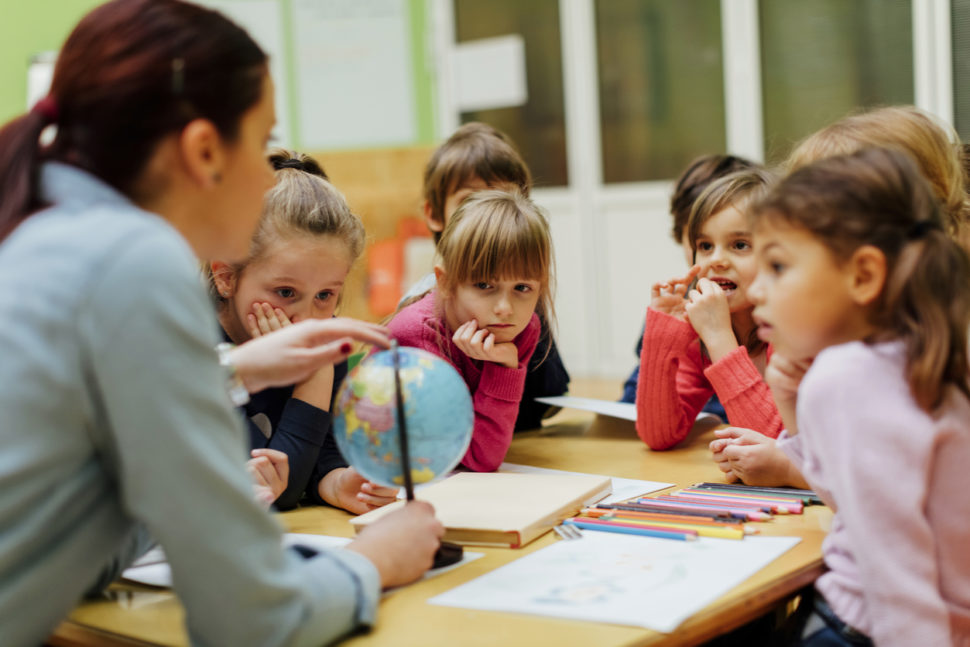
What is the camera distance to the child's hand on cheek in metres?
2.08

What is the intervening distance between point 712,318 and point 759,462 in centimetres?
49

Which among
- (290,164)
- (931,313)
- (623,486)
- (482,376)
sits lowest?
(623,486)

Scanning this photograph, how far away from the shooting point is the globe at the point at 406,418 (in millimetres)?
1319

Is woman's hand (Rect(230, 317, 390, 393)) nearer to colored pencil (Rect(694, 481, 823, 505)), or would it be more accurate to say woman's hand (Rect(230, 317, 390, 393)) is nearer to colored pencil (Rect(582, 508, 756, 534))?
colored pencil (Rect(582, 508, 756, 534))

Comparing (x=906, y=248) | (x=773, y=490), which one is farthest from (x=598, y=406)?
(x=906, y=248)

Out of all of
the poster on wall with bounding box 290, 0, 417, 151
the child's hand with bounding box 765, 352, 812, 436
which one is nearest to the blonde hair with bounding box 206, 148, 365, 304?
the child's hand with bounding box 765, 352, 812, 436

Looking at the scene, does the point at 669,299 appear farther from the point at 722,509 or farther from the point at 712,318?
the point at 722,509

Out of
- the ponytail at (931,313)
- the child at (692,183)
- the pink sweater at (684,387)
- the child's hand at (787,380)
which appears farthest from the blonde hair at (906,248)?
the child at (692,183)

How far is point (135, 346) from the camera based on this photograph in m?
0.97

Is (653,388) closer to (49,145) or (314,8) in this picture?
(49,145)

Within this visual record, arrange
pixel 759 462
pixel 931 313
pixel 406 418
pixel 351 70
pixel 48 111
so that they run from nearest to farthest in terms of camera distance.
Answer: pixel 48 111
pixel 931 313
pixel 406 418
pixel 759 462
pixel 351 70

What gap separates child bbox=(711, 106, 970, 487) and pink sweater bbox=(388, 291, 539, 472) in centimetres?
40

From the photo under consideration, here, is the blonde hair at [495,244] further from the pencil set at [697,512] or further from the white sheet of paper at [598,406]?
the pencil set at [697,512]

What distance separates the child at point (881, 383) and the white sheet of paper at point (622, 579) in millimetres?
135
